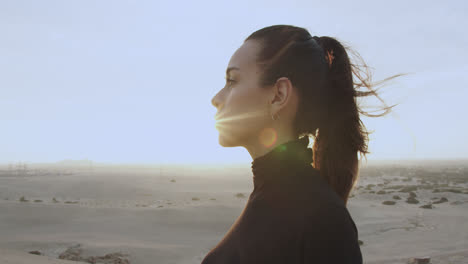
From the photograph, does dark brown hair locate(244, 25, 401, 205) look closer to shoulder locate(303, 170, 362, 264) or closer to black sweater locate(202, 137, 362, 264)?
black sweater locate(202, 137, 362, 264)

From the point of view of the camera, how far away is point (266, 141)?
117 centimetres

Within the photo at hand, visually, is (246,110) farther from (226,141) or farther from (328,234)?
(328,234)

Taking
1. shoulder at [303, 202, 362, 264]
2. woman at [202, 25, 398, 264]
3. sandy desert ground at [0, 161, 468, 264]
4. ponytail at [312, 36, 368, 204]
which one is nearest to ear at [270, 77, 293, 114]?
woman at [202, 25, 398, 264]

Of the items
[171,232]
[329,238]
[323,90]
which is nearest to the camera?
[329,238]

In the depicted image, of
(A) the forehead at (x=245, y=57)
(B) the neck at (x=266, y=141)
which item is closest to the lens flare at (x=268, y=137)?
(B) the neck at (x=266, y=141)

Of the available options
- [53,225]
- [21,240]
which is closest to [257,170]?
[21,240]

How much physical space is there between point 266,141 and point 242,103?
0.53 feet

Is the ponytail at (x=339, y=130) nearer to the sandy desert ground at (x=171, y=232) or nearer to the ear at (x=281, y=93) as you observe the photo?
the ear at (x=281, y=93)

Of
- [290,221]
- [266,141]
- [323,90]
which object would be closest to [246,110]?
[266,141]

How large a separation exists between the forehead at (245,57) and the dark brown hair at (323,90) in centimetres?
Result: 3

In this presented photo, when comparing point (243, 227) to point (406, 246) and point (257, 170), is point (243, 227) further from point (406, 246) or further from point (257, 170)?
point (406, 246)

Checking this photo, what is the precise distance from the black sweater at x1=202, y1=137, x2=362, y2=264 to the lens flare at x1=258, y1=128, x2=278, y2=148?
3 cm

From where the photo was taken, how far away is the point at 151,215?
20078mm

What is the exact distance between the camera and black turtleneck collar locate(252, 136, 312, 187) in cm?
109
